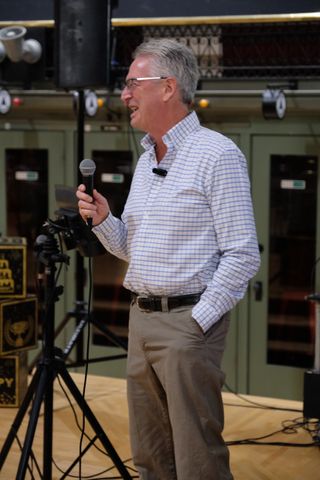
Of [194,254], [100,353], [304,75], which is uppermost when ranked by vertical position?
[304,75]

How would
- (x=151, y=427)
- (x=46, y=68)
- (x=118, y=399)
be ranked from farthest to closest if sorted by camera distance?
(x=46, y=68) → (x=118, y=399) → (x=151, y=427)

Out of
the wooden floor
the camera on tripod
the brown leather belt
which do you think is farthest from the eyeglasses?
the wooden floor

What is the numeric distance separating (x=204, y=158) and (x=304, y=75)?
3.40 meters

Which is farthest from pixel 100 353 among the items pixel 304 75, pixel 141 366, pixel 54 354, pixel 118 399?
pixel 141 366

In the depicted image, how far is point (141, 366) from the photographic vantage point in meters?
2.52

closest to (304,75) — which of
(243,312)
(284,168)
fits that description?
(284,168)

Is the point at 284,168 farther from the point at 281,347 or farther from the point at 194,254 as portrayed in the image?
the point at 194,254

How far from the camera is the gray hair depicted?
241 centimetres

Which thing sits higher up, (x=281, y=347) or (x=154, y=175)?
(x=154, y=175)

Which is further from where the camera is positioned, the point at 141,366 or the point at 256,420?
the point at 256,420

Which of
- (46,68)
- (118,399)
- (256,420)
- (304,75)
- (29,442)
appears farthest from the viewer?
(46,68)

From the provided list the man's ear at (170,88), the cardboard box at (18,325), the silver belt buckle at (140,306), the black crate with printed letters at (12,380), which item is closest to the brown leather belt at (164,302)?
the silver belt buckle at (140,306)

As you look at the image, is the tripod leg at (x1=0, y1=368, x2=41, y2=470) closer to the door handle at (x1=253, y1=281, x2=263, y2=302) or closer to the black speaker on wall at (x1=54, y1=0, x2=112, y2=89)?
the black speaker on wall at (x1=54, y1=0, x2=112, y2=89)

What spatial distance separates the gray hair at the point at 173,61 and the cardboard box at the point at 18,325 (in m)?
2.21
